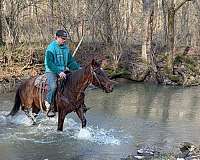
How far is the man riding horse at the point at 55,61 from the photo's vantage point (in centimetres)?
1035

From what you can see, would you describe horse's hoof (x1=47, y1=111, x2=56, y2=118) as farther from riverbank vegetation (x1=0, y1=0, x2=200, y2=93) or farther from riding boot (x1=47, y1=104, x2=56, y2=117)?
riverbank vegetation (x1=0, y1=0, x2=200, y2=93)

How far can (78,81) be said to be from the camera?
10.1 m

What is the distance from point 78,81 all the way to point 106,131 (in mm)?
1936

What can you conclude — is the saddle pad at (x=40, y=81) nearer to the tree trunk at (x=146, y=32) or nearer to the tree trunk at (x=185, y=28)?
the tree trunk at (x=146, y=32)

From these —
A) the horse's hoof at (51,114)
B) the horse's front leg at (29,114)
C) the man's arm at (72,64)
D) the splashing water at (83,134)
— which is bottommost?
the splashing water at (83,134)

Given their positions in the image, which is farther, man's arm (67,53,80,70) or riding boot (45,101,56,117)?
man's arm (67,53,80,70)

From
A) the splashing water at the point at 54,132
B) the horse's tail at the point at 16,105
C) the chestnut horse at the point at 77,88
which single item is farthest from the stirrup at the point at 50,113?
the horse's tail at the point at 16,105

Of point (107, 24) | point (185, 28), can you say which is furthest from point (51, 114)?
point (185, 28)

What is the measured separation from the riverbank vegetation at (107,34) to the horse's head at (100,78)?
13092mm

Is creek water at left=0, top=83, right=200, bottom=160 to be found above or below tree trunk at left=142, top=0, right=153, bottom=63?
below

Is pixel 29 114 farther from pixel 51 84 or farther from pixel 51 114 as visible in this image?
pixel 51 84

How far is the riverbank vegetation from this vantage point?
24133 mm

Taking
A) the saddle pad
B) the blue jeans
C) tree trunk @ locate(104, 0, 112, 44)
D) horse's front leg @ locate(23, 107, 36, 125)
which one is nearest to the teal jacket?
the blue jeans

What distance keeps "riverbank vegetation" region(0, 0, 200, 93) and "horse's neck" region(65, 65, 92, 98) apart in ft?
40.4
